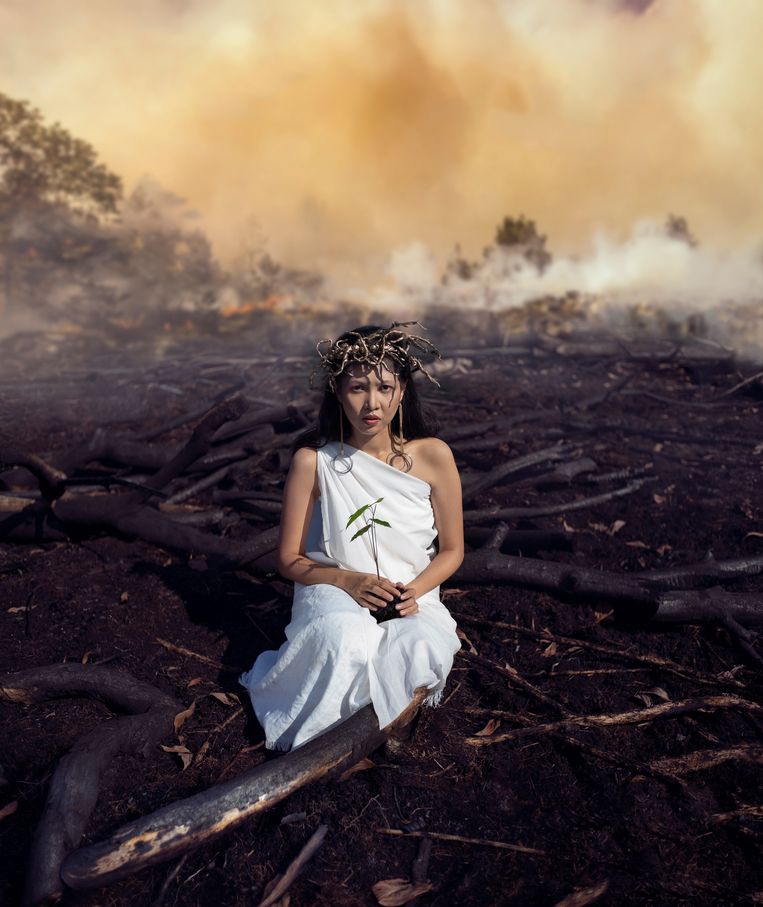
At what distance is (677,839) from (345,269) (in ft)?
68.8

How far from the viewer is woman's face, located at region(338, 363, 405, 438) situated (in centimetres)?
334

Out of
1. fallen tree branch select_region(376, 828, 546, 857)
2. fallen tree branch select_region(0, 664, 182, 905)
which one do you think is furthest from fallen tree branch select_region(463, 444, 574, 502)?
fallen tree branch select_region(376, 828, 546, 857)

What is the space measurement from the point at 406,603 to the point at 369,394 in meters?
1.01

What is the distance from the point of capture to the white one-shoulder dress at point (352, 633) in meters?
3.13

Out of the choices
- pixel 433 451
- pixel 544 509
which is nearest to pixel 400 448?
pixel 433 451

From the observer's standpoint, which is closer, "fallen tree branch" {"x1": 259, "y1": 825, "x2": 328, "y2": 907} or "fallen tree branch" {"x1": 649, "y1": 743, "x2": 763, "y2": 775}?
"fallen tree branch" {"x1": 259, "y1": 825, "x2": 328, "y2": 907}

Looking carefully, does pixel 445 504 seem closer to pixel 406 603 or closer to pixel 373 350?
pixel 406 603

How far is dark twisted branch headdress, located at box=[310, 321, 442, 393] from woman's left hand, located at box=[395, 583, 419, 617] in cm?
99

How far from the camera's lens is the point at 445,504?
12.2ft

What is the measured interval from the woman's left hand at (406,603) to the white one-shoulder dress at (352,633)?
39mm

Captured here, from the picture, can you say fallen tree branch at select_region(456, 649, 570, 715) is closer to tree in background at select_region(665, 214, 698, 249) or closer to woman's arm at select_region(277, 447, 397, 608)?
woman's arm at select_region(277, 447, 397, 608)

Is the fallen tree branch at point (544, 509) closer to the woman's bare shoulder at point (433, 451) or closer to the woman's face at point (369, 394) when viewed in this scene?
the woman's bare shoulder at point (433, 451)

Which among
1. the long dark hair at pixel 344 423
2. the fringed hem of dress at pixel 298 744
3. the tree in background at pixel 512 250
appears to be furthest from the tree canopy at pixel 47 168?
the fringed hem of dress at pixel 298 744

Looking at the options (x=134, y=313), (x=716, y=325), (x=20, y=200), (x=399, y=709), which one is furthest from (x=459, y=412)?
(x=20, y=200)
